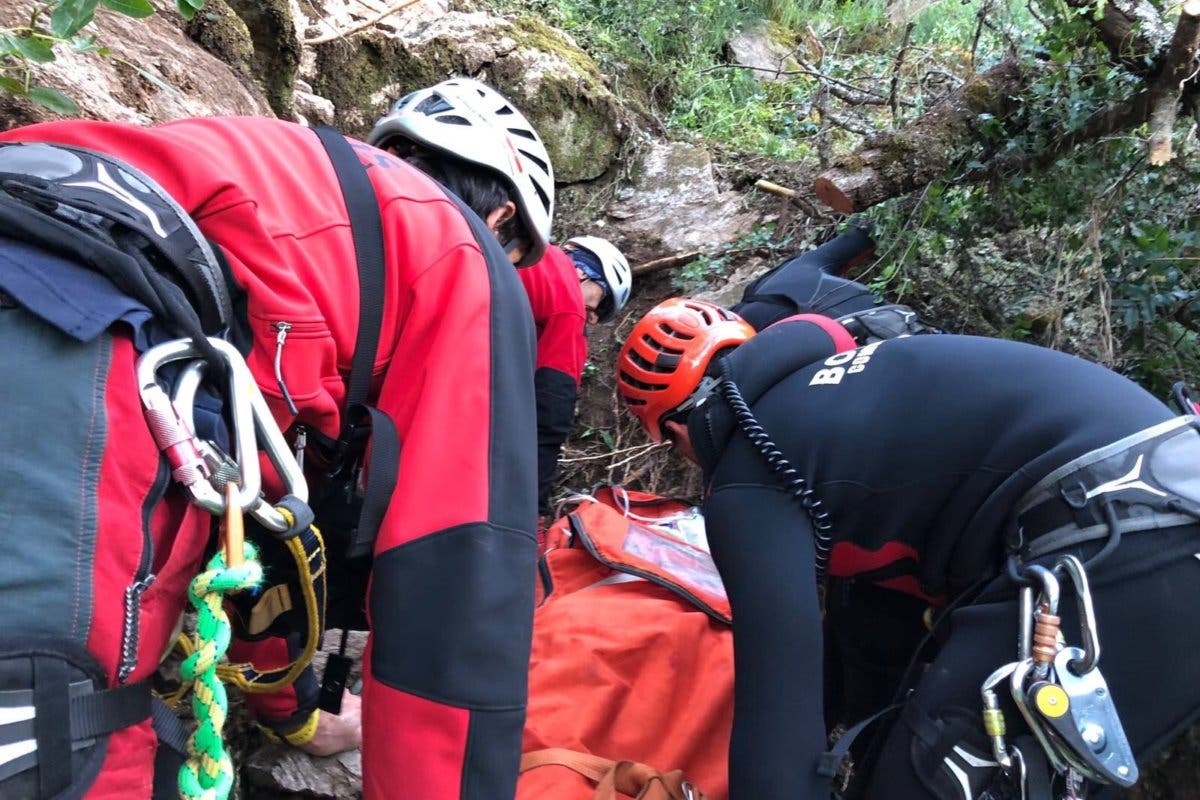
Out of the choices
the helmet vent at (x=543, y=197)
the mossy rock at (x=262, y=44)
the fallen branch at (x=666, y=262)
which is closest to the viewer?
the helmet vent at (x=543, y=197)

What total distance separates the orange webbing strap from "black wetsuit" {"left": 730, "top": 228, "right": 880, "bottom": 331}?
6.18ft

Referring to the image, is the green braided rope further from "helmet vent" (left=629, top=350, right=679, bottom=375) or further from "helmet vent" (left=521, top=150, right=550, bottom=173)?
"helmet vent" (left=629, top=350, right=679, bottom=375)

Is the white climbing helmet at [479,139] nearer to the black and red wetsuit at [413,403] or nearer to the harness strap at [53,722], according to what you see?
the black and red wetsuit at [413,403]

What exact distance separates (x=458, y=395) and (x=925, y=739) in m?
1.33

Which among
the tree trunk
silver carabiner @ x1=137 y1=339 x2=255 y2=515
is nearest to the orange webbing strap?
silver carabiner @ x1=137 y1=339 x2=255 y2=515

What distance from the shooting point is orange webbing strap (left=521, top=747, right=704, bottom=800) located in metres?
2.13

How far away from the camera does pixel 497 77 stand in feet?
19.1

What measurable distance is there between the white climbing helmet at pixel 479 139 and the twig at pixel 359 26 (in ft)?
10.6

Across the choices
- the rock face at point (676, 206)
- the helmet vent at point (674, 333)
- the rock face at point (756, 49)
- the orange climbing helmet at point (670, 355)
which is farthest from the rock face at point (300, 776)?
the rock face at point (756, 49)

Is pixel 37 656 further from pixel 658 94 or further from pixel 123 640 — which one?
pixel 658 94

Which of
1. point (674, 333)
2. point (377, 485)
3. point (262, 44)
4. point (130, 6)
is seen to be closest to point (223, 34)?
point (262, 44)

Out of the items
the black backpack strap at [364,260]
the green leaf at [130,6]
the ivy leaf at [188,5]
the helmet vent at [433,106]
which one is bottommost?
the black backpack strap at [364,260]

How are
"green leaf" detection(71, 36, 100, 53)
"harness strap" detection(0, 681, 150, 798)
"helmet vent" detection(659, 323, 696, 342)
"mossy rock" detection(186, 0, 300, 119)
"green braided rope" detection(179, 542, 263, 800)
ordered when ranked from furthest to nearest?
1. "mossy rock" detection(186, 0, 300, 119)
2. "helmet vent" detection(659, 323, 696, 342)
3. "green leaf" detection(71, 36, 100, 53)
4. "green braided rope" detection(179, 542, 263, 800)
5. "harness strap" detection(0, 681, 150, 798)

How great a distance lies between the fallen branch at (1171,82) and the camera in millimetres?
2344
